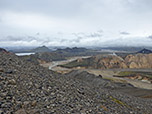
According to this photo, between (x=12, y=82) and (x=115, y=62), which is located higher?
(x=12, y=82)

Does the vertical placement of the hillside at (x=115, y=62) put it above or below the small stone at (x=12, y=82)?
below

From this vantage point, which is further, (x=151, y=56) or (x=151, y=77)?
(x=151, y=56)

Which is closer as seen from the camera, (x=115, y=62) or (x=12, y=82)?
(x=12, y=82)

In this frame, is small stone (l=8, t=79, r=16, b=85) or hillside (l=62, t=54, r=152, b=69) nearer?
small stone (l=8, t=79, r=16, b=85)

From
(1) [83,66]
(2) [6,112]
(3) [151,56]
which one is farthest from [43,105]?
(3) [151,56]

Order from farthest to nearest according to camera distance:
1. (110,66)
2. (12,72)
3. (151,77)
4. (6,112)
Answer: (110,66) < (151,77) < (12,72) < (6,112)

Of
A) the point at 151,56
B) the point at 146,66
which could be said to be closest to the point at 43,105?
the point at 146,66

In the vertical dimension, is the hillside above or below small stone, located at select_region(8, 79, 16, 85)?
below

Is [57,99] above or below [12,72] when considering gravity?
below

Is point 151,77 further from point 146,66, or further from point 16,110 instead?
point 16,110

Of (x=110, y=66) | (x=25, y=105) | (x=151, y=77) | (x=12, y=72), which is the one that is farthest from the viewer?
(x=110, y=66)

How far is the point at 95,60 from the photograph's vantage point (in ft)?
461

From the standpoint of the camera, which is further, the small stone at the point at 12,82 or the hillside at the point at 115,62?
the hillside at the point at 115,62

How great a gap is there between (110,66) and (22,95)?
426ft
